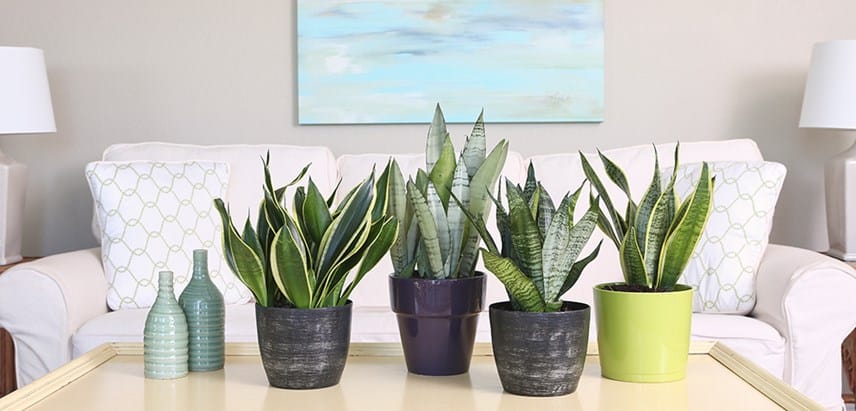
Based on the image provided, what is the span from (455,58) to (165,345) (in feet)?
7.32

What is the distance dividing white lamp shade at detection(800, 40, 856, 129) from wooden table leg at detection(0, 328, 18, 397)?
2.72 metres

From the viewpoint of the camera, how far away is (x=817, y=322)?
7.99 feet

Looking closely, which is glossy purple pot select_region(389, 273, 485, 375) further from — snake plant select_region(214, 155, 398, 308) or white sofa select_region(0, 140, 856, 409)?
white sofa select_region(0, 140, 856, 409)

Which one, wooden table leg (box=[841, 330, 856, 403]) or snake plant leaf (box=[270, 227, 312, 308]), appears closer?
snake plant leaf (box=[270, 227, 312, 308])

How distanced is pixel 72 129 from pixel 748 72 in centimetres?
248

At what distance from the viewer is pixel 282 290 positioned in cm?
137

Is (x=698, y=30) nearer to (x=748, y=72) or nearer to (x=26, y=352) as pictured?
(x=748, y=72)

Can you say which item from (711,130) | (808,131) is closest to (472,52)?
(711,130)

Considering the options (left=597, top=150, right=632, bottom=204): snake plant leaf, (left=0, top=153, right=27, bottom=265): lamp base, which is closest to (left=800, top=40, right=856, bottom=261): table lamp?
(left=597, top=150, right=632, bottom=204): snake plant leaf

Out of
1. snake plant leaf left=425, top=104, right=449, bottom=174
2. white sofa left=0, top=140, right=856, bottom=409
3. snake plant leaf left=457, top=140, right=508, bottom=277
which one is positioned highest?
snake plant leaf left=425, top=104, right=449, bottom=174

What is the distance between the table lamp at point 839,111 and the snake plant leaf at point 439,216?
208 cm

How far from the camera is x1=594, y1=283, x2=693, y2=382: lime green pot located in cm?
137

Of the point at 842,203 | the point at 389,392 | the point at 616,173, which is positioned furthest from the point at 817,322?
the point at 389,392

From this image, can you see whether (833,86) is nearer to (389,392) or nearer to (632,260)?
(632,260)
